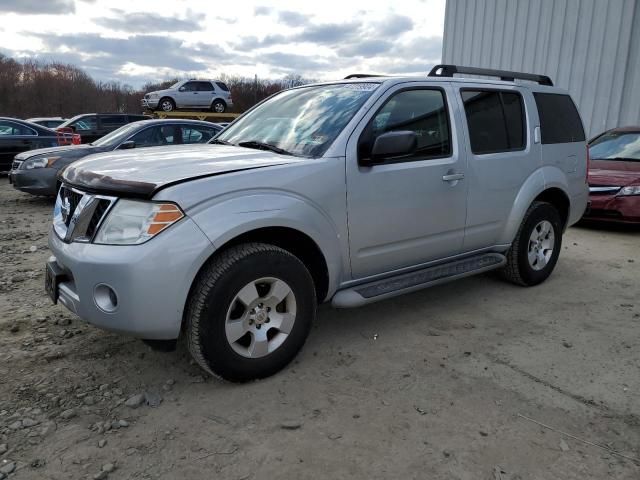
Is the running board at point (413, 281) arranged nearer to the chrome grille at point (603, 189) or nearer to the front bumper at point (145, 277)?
the front bumper at point (145, 277)

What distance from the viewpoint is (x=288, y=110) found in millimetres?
3887

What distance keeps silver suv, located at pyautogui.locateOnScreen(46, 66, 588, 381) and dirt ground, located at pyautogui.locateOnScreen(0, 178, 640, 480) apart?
378 millimetres

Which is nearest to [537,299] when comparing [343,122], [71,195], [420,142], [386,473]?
[420,142]

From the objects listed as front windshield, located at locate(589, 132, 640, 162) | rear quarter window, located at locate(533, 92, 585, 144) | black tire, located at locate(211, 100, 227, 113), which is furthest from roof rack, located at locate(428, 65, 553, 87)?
black tire, located at locate(211, 100, 227, 113)

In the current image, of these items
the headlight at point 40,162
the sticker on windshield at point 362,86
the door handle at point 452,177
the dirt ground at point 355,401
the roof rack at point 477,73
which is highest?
the roof rack at point 477,73

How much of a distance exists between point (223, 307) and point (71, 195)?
1.20 m

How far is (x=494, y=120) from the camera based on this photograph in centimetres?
425

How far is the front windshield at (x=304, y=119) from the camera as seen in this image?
3.39 meters

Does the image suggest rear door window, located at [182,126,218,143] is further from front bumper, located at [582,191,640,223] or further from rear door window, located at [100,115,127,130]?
rear door window, located at [100,115,127,130]

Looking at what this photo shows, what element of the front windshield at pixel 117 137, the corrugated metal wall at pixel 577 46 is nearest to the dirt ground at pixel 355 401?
the front windshield at pixel 117 137

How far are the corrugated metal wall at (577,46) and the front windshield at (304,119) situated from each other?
32.9ft

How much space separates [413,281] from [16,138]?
35.8 feet

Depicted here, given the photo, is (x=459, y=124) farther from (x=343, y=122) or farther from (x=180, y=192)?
(x=180, y=192)

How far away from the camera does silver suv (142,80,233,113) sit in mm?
21031
